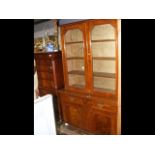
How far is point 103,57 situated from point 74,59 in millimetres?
581

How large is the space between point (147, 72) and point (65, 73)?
4.65 ft

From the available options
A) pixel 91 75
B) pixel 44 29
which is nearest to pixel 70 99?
pixel 91 75

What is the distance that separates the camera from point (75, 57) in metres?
2.43

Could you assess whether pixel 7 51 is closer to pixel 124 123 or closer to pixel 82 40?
pixel 124 123

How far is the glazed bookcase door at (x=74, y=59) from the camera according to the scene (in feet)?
7.69

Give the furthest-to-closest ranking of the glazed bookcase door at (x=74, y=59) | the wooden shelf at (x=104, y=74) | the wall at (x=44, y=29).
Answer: the wall at (x=44, y=29)
the glazed bookcase door at (x=74, y=59)
the wooden shelf at (x=104, y=74)

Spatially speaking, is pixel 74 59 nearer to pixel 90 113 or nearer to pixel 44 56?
pixel 44 56

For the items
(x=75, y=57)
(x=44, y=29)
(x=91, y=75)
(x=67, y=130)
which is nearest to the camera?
(x=91, y=75)

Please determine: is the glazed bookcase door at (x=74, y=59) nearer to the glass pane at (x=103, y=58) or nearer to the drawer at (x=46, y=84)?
the glass pane at (x=103, y=58)

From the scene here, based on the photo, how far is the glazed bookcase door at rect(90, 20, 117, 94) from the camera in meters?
2.07

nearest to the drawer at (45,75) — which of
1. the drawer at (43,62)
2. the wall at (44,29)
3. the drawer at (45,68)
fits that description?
the drawer at (45,68)

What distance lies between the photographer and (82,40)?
2.26 meters

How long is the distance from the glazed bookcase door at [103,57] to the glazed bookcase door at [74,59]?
187mm
